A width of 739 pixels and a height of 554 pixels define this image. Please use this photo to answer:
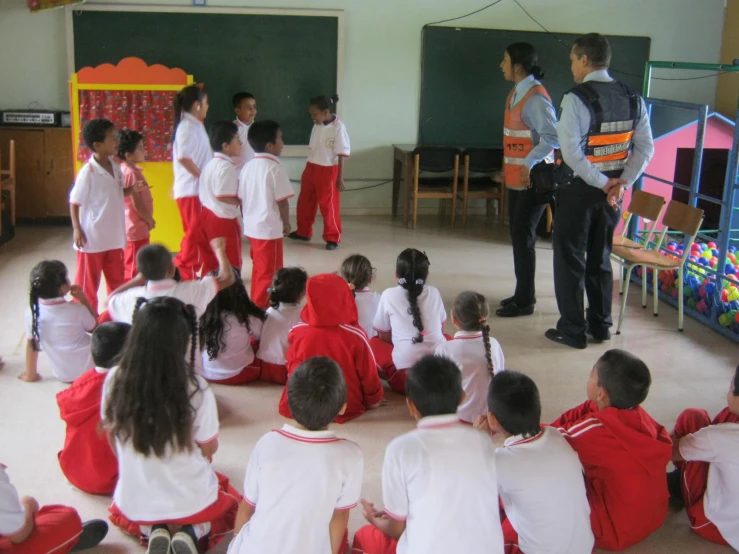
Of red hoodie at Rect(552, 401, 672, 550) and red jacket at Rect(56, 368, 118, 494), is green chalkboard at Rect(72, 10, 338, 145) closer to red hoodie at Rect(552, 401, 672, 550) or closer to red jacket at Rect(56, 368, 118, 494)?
red jacket at Rect(56, 368, 118, 494)

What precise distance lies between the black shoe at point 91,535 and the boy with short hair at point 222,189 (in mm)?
2154

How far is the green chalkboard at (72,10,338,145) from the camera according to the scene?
22.3ft

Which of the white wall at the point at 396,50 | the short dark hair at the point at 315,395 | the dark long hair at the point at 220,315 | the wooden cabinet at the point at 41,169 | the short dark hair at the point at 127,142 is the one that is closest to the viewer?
the short dark hair at the point at 315,395

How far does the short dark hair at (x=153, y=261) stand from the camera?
10.8ft

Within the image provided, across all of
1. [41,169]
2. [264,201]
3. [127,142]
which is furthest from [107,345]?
[41,169]

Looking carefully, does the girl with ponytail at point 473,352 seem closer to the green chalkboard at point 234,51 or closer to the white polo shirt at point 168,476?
the white polo shirt at point 168,476

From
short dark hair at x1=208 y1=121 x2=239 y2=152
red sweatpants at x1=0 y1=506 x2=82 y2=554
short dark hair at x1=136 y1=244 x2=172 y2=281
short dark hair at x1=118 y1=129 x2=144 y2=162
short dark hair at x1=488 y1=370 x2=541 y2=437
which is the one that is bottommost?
red sweatpants at x1=0 y1=506 x2=82 y2=554

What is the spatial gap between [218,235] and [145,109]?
1.79 metres

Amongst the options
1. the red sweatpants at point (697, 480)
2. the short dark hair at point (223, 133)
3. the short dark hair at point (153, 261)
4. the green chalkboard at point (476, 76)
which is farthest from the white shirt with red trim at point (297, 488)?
the green chalkboard at point (476, 76)

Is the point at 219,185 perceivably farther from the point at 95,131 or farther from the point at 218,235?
the point at 95,131

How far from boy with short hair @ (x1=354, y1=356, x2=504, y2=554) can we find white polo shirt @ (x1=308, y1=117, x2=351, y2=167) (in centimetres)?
446

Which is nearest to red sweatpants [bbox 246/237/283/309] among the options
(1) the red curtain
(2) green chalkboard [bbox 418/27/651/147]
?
(1) the red curtain

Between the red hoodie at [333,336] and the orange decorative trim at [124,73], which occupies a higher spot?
the orange decorative trim at [124,73]

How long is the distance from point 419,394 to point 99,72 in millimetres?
4614
